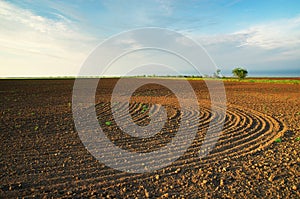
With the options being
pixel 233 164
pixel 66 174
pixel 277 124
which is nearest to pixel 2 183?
pixel 66 174

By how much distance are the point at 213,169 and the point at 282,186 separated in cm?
141

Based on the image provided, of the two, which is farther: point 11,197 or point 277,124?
point 277,124

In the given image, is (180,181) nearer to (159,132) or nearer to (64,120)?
(159,132)

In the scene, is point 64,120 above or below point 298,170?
above

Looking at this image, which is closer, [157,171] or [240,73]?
[157,171]

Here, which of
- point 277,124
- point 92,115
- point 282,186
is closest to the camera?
point 282,186

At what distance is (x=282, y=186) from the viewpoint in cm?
469

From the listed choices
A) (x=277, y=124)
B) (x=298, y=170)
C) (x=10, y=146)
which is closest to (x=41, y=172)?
(x=10, y=146)

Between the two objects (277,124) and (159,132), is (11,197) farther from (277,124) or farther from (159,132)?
(277,124)

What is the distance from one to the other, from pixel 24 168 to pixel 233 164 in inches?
198

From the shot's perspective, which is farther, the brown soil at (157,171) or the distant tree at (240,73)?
the distant tree at (240,73)

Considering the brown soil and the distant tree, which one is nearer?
the brown soil

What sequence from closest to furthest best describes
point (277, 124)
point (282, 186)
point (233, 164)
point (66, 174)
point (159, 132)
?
point (282, 186) → point (66, 174) → point (233, 164) → point (159, 132) → point (277, 124)

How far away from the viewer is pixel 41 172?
207 inches
